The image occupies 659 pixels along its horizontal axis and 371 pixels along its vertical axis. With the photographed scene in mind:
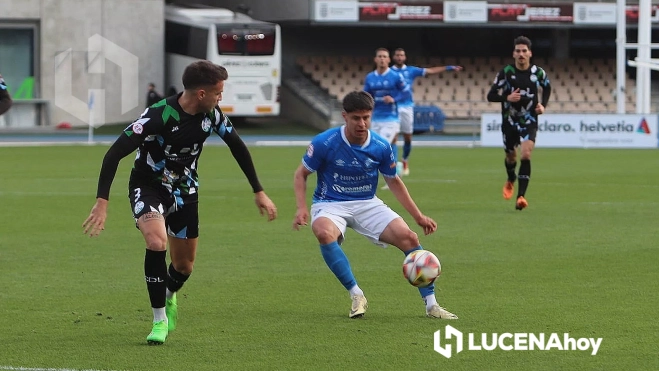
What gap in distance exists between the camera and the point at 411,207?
8773 mm

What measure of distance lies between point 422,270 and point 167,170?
1.89 meters

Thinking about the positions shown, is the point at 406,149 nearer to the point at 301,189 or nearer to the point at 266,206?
the point at 301,189

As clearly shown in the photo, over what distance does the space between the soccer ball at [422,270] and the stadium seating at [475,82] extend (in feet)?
124

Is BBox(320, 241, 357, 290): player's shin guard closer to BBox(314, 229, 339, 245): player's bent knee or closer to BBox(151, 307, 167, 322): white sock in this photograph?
BBox(314, 229, 339, 245): player's bent knee

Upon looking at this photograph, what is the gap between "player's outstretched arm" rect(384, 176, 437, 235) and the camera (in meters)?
8.62

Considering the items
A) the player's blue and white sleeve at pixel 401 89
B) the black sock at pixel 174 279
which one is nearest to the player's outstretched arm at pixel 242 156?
the black sock at pixel 174 279

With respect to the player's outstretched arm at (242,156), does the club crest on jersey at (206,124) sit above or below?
above

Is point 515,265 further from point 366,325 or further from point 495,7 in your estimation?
point 495,7

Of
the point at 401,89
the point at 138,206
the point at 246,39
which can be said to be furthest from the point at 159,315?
the point at 246,39

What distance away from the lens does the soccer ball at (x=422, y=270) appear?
27.8ft

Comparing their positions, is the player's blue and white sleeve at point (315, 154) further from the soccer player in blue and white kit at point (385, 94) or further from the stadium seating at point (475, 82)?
the stadium seating at point (475, 82)

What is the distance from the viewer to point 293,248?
12.7 meters

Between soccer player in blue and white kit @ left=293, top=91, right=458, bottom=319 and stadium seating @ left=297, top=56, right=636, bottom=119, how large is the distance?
37.4m

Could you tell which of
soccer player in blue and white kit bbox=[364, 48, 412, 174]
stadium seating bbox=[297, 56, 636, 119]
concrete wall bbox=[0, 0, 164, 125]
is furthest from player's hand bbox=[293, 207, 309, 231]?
stadium seating bbox=[297, 56, 636, 119]
